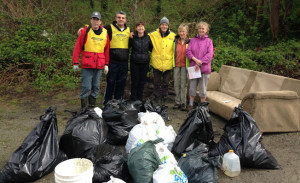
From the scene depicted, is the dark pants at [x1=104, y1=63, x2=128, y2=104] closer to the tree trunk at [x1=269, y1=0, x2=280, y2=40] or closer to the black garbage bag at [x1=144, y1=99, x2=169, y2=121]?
the black garbage bag at [x1=144, y1=99, x2=169, y2=121]

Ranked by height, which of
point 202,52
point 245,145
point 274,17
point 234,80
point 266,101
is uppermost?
point 274,17

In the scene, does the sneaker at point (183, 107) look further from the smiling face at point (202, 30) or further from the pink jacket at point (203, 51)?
the smiling face at point (202, 30)

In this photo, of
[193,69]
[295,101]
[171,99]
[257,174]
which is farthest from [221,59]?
[257,174]

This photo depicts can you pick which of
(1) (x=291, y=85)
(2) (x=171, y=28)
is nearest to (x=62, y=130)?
(1) (x=291, y=85)

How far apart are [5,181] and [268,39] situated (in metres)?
10.6

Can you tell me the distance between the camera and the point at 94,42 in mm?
4555

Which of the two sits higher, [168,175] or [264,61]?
[264,61]

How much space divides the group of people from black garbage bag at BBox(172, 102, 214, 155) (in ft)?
5.21

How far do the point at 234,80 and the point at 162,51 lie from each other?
1.82m

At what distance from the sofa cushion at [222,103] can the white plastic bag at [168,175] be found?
94.6 inches

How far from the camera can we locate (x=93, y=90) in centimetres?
497

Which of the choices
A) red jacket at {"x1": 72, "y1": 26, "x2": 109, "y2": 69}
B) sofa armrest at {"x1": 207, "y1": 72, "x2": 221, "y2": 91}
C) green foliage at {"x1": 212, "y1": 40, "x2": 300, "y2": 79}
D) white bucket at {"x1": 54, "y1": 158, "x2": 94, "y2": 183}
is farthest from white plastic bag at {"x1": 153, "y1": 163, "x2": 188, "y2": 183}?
green foliage at {"x1": 212, "y1": 40, "x2": 300, "y2": 79}

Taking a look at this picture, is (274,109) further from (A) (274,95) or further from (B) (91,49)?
(B) (91,49)

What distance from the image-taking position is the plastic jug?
2.98m
